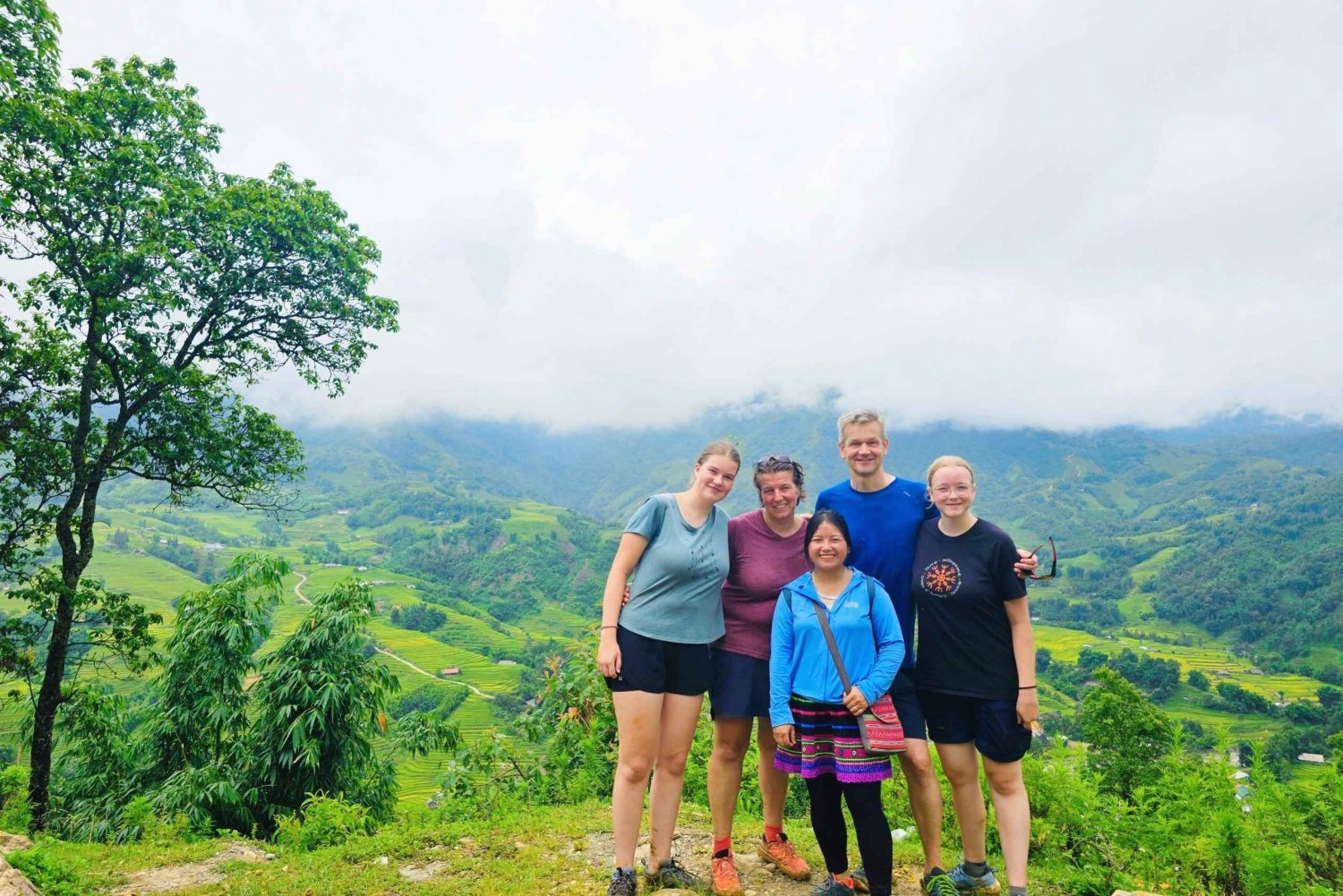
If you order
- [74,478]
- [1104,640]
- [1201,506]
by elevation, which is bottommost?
[1104,640]

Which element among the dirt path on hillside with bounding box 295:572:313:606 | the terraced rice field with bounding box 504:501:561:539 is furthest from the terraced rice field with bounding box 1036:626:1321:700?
the dirt path on hillside with bounding box 295:572:313:606

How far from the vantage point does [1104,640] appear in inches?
2813

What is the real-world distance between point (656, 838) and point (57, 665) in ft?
28.0

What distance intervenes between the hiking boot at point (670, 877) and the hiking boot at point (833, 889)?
0.68 meters

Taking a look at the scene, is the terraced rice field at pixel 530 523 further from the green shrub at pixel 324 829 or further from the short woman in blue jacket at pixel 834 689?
the short woman in blue jacket at pixel 834 689

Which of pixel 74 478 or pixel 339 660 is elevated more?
pixel 74 478

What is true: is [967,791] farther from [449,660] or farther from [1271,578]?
[1271,578]

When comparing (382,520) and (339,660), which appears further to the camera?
(382,520)

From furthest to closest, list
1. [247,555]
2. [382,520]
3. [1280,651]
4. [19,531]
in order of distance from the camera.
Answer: [382,520] < [1280,651] < [247,555] < [19,531]

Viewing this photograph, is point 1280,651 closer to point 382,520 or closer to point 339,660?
point 339,660

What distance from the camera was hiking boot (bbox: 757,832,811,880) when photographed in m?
3.75

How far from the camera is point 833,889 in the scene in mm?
3322

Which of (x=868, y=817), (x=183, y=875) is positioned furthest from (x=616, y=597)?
(x=183, y=875)

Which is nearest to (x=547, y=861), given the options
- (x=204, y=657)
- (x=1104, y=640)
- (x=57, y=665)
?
(x=204, y=657)
